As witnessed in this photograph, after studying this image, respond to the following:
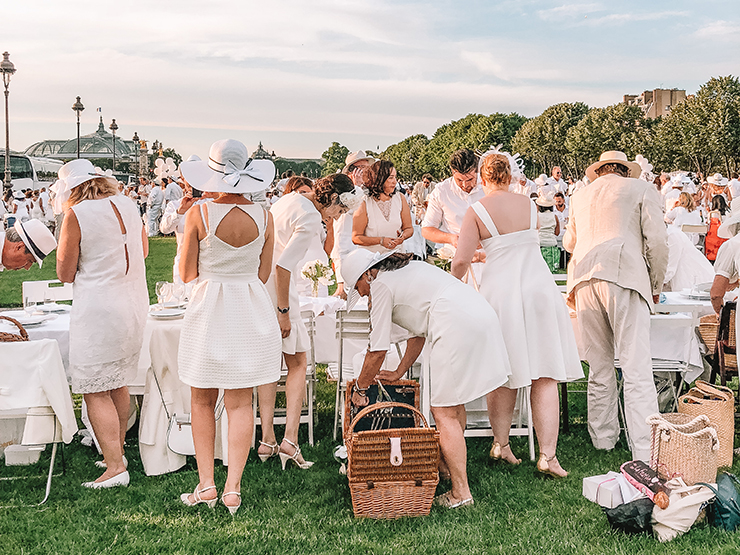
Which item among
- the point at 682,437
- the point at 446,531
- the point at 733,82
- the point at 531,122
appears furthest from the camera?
the point at 531,122

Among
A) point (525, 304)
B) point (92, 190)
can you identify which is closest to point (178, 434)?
point (92, 190)

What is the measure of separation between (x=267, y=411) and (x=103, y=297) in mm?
1261

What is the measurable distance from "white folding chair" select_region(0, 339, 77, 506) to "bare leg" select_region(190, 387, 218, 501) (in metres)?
0.72

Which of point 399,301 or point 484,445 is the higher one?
point 399,301

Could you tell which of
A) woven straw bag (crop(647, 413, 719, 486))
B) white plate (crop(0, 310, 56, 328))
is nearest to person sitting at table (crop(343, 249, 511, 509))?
woven straw bag (crop(647, 413, 719, 486))

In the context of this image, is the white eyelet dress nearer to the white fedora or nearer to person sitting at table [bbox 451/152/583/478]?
the white fedora

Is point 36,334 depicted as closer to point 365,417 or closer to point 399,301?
point 365,417

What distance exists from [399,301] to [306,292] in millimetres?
2824

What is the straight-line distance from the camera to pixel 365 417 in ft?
13.7

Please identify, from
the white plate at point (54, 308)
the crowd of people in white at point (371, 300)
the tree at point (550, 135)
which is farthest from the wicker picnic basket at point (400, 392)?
the tree at point (550, 135)

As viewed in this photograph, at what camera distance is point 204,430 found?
390 centimetres

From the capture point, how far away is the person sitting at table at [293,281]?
440 cm

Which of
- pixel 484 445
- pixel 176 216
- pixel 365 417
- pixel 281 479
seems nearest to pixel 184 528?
pixel 281 479

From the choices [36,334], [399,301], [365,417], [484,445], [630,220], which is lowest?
[484,445]
